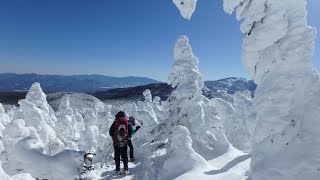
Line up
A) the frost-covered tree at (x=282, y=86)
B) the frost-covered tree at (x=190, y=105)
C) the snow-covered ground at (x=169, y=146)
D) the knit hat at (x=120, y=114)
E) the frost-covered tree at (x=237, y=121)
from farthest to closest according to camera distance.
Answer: the frost-covered tree at (x=237, y=121) → the frost-covered tree at (x=190, y=105) → the knit hat at (x=120, y=114) → the snow-covered ground at (x=169, y=146) → the frost-covered tree at (x=282, y=86)

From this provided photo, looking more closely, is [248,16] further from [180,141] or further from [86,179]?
[86,179]

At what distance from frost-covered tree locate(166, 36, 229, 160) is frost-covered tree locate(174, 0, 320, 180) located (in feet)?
25.3

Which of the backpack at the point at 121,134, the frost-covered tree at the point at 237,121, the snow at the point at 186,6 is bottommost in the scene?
the frost-covered tree at the point at 237,121

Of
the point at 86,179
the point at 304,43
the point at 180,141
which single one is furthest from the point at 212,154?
the point at 304,43

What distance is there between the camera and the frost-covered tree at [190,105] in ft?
49.8

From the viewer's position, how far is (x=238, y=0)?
25.6ft

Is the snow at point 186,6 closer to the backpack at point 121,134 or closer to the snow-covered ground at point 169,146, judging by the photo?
the snow-covered ground at point 169,146

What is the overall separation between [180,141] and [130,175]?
6.70 ft

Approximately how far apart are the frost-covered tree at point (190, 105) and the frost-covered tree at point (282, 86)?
770 centimetres

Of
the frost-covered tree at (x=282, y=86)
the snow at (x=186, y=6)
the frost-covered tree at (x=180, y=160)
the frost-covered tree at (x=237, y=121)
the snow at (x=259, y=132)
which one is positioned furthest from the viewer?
the frost-covered tree at (x=237, y=121)

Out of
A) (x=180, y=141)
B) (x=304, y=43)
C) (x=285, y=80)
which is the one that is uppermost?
(x=304, y=43)

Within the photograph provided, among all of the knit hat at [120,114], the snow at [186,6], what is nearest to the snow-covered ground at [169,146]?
the knit hat at [120,114]

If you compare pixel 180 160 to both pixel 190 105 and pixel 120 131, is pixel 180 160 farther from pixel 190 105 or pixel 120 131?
pixel 190 105

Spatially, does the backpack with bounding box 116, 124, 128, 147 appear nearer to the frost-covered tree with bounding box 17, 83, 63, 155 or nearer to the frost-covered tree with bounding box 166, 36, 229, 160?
the frost-covered tree with bounding box 166, 36, 229, 160
